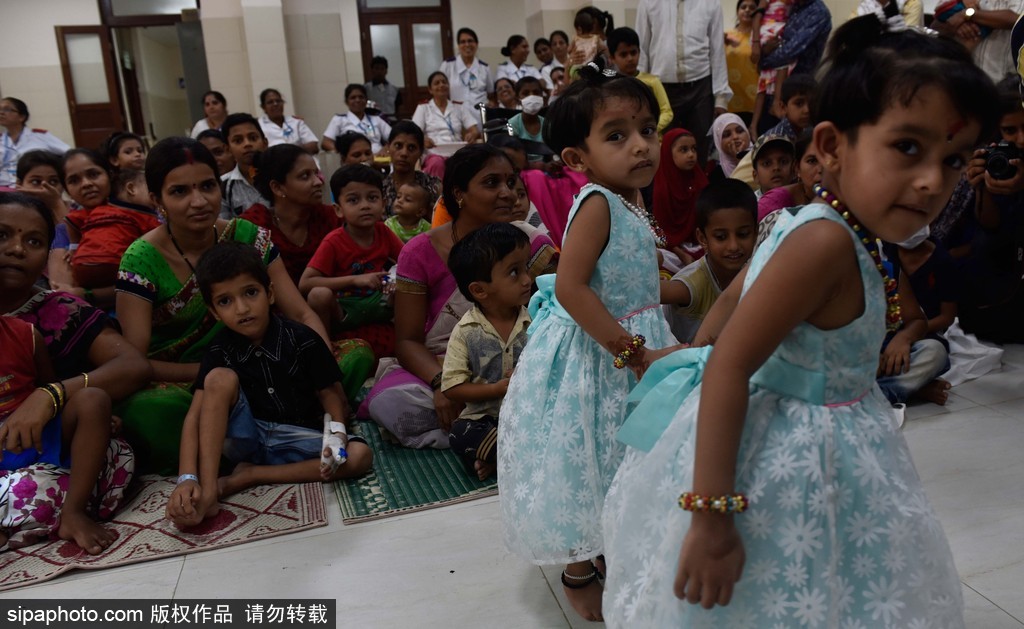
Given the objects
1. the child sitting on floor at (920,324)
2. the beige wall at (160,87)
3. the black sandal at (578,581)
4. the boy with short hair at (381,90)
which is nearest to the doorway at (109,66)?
the beige wall at (160,87)

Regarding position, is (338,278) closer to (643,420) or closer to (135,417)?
(135,417)

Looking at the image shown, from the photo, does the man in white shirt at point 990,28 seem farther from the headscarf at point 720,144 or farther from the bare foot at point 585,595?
the bare foot at point 585,595

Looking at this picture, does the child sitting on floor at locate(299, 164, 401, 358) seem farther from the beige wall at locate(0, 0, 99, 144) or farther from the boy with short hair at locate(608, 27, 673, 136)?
the beige wall at locate(0, 0, 99, 144)

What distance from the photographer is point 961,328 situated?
10.1 feet

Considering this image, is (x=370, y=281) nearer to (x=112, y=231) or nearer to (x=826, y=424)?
(x=112, y=231)

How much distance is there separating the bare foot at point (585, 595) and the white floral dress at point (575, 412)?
0.32ft

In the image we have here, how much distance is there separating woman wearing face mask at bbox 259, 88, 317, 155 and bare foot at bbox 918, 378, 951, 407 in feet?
17.0

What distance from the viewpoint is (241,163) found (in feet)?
14.1

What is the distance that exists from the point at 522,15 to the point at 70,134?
6.55m

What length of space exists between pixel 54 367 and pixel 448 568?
4.43 feet

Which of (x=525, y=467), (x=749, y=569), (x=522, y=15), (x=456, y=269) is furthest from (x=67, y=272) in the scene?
(x=522, y=15)

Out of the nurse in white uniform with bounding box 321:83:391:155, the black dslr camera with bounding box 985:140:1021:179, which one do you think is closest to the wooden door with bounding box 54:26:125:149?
the nurse in white uniform with bounding box 321:83:391:155

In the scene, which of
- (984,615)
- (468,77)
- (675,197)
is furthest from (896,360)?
(468,77)

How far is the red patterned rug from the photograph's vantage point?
1.87 meters
